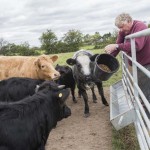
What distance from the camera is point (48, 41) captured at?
163ft

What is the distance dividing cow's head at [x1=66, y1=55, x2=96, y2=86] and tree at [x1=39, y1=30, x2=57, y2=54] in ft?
130

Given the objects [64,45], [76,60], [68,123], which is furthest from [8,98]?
[64,45]

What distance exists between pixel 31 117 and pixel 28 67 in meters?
3.58

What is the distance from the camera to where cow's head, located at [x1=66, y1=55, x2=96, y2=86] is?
747 centimetres

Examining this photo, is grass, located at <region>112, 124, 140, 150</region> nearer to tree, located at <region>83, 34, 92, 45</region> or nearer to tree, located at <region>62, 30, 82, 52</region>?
tree, located at <region>62, 30, 82, 52</region>

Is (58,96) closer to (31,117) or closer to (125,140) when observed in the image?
(31,117)

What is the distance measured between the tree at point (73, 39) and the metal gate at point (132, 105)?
4022 centimetres

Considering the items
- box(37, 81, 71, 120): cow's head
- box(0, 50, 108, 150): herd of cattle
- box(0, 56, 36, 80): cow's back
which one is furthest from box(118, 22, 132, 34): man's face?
box(0, 56, 36, 80): cow's back

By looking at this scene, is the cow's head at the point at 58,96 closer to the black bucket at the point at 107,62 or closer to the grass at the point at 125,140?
the grass at the point at 125,140

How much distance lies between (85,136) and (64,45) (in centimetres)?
4231

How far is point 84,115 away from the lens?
7.59 m

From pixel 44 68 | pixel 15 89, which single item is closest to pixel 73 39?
pixel 44 68

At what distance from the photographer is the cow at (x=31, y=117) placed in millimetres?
4254

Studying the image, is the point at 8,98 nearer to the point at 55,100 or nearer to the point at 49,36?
the point at 55,100
